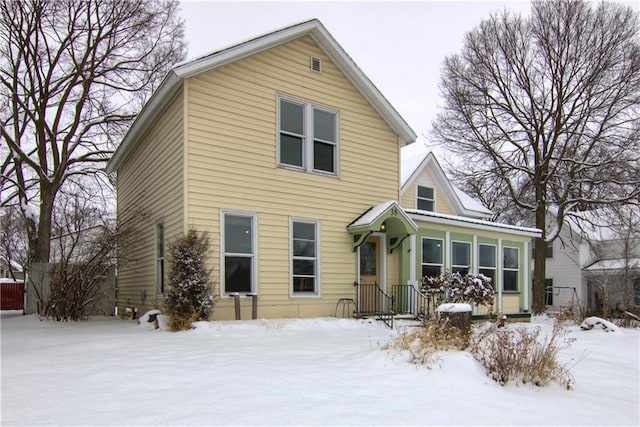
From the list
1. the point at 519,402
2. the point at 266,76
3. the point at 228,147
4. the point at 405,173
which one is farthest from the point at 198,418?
the point at 405,173

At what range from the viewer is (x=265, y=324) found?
932cm

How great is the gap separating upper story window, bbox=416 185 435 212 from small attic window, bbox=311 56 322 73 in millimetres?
9281

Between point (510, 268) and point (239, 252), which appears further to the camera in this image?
point (510, 268)

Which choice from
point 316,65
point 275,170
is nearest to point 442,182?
point 316,65

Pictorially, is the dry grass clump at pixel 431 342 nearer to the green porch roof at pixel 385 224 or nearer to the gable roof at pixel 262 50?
the green porch roof at pixel 385 224

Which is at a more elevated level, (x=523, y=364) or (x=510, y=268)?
(x=510, y=268)

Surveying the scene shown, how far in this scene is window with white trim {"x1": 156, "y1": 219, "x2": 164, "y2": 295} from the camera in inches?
459

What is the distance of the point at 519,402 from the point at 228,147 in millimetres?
7581

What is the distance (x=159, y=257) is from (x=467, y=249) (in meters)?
8.78

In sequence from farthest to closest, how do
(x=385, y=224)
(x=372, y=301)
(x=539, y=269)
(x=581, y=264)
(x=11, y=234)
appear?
(x=11, y=234) < (x=581, y=264) < (x=539, y=269) < (x=385, y=224) < (x=372, y=301)

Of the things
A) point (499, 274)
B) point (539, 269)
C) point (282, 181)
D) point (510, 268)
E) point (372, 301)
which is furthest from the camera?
point (539, 269)

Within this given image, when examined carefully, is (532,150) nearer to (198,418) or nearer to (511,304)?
(511,304)

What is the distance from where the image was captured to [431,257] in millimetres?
13703

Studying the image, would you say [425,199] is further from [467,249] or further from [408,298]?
[408,298]
